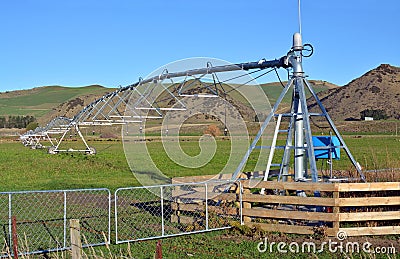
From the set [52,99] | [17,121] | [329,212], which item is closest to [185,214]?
[329,212]

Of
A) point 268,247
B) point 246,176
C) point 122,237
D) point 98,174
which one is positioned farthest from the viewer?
point 98,174

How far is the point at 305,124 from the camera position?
13.3m

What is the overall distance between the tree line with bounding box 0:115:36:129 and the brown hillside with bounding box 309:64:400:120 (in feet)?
206

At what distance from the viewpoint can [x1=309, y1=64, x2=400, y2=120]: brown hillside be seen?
5298 inches

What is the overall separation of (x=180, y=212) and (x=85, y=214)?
108 inches

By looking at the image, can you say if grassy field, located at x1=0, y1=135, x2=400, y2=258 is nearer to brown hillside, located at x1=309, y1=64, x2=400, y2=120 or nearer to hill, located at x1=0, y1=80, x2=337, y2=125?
hill, located at x1=0, y1=80, x2=337, y2=125

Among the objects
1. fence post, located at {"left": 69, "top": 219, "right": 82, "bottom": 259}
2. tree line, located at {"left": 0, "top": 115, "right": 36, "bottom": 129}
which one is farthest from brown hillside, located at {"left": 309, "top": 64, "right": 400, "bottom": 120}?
fence post, located at {"left": 69, "top": 219, "right": 82, "bottom": 259}

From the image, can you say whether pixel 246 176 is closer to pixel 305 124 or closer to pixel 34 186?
pixel 305 124

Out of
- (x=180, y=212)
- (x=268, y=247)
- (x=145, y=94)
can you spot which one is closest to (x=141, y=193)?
(x=145, y=94)

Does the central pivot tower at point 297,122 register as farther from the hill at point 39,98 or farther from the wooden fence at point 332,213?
the hill at point 39,98

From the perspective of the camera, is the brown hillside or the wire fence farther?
the brown hillside

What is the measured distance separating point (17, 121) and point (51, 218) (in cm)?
11667

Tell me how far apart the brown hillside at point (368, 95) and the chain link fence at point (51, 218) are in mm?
112921

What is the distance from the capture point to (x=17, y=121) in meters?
126
